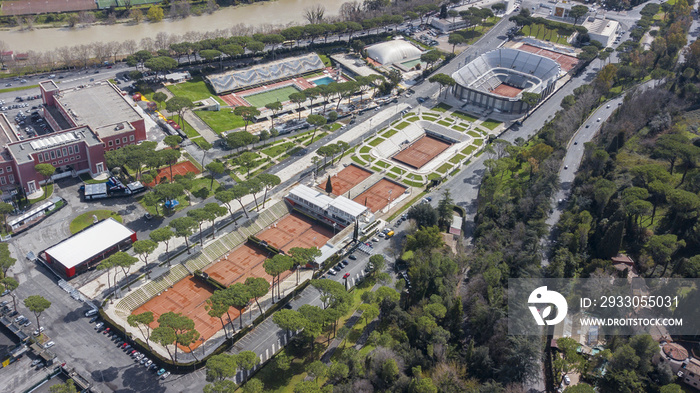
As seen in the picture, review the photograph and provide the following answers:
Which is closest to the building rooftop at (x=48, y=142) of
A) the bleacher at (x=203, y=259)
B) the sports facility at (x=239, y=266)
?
the bleacher at (x=203, y=259)

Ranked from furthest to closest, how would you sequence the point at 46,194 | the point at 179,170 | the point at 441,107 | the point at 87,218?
the point at 441,107
the point at 179,170
the point at 46,194
the point at 87,218

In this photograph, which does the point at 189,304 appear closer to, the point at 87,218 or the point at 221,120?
the point at 87,218

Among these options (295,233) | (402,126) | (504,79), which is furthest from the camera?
(504,79)

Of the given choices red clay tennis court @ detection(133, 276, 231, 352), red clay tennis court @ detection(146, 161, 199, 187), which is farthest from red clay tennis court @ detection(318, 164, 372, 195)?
red clay tennis court @ detection(133, 276, 231, 352)

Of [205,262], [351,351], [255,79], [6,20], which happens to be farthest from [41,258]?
[6,20]

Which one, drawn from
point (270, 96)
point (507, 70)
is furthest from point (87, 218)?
point (507, 70)

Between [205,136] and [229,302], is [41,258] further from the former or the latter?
[205,136]

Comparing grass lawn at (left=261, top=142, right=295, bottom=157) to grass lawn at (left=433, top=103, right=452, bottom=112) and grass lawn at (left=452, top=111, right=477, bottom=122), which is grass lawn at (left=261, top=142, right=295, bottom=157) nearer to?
grass lawn at (left=433, top=103, right=452, bottom=112)
